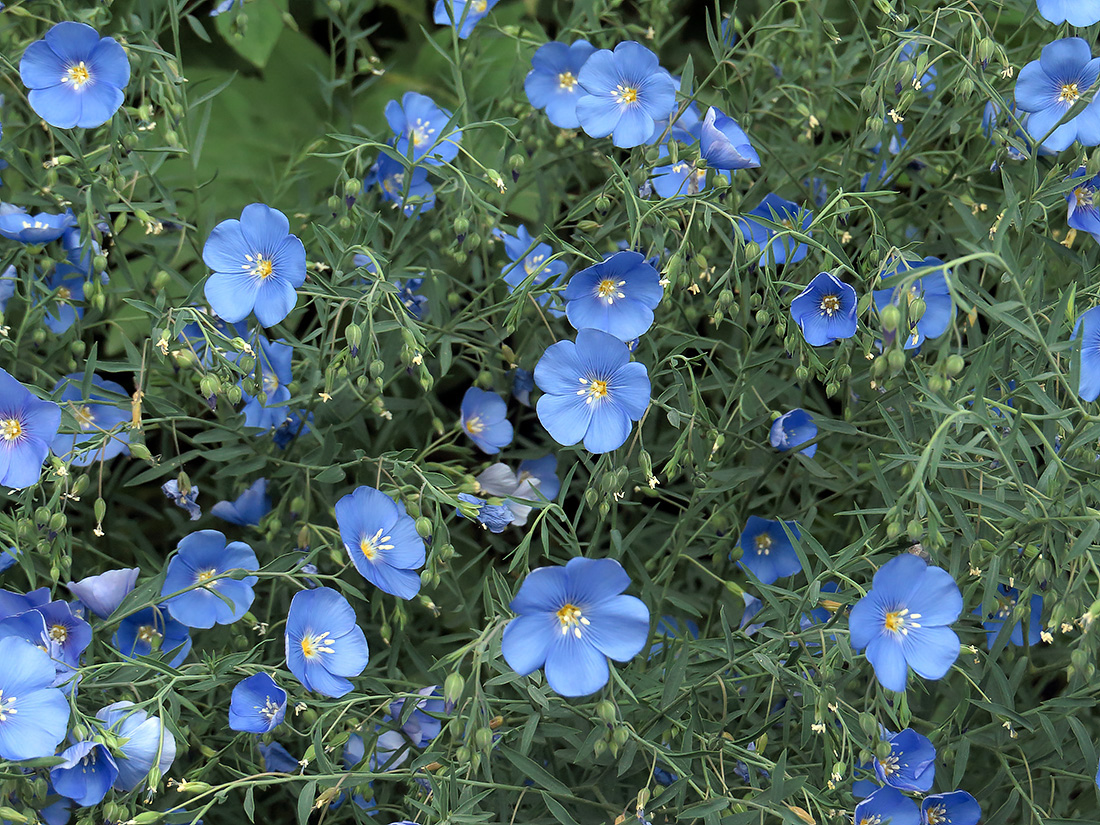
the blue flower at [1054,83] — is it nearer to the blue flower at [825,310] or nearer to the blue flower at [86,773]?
the blue flower at [825,310]

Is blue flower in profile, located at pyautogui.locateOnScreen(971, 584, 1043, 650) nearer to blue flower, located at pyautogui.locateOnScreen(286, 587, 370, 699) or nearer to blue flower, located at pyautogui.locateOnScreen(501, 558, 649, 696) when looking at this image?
blue flower, located at pyautogui.locateOnScreen(501, 558, 649, 696)

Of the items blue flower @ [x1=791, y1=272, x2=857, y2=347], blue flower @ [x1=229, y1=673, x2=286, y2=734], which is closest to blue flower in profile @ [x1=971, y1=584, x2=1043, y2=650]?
blue flower @ [x1=791, y1=272, x2=857, y2=347]

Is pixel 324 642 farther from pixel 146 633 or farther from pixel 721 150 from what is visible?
pixel 721 150

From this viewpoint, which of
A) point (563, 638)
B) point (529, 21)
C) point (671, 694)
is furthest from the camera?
point (529, 21)

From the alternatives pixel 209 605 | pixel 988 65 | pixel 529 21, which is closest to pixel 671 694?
pixel 209 605

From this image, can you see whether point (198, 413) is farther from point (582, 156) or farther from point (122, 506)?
point (582, 156)

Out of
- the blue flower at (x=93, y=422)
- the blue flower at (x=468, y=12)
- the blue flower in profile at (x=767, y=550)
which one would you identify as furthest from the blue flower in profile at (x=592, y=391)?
the blue flower at (x=468, y=12)
